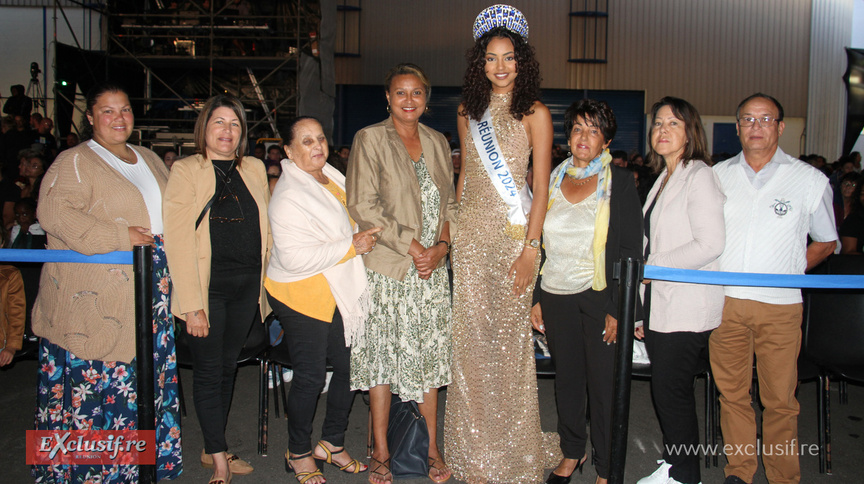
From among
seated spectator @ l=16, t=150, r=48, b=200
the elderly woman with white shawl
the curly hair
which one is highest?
the curly hair

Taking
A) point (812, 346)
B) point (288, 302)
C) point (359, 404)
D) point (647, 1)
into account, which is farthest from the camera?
point (647, 1)

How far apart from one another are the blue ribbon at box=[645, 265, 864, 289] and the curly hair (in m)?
0.91

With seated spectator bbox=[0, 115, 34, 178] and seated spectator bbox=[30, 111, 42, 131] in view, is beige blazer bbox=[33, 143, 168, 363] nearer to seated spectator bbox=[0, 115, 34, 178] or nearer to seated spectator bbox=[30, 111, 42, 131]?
seated spectator bbox=[0, 115, 34, 178]

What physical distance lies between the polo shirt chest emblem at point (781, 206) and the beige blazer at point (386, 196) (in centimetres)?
156

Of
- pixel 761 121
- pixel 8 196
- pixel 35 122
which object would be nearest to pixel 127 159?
pixel 761 121

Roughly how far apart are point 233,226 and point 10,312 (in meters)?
1.93

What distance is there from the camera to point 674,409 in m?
2.51

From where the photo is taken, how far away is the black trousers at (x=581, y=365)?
2.54m

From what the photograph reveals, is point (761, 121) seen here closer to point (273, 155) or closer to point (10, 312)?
point (10, 312)

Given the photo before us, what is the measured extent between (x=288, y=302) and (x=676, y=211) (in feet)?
5.77

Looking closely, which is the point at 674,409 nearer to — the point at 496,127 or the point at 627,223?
the point at 627,223

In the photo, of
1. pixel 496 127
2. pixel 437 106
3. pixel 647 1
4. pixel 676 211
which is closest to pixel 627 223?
pixel 676 211

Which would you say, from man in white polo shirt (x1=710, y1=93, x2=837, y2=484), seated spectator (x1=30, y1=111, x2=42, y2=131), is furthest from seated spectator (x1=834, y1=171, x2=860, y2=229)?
seated spectator (x1=30, y1=111, x2=42, y2=131)

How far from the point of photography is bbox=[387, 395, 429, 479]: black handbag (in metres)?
2.77
